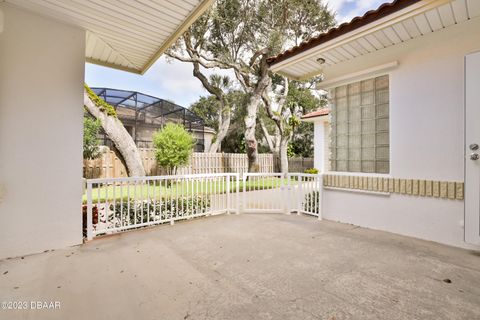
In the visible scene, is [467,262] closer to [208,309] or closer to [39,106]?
[208,309]

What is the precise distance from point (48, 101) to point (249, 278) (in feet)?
10.6

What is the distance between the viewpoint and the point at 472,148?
284 centimetres

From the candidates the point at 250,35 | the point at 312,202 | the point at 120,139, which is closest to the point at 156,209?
the point at 312,202

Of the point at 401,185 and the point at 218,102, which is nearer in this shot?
the point at 401,185

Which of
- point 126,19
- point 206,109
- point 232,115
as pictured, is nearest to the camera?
point 126,19

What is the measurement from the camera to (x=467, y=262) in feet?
8.71

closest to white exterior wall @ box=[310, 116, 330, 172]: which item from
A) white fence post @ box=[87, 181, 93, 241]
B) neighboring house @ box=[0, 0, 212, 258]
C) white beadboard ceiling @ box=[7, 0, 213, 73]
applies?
white beadboard ceiling @ box=[7, 0, 213, 73]

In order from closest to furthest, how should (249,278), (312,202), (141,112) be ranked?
1. (249,278)
2. (312,202)
3. (141,112)

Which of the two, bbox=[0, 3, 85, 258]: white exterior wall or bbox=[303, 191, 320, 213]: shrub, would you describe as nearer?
bbox=[0, 3, 85, 258]: white exterior wall

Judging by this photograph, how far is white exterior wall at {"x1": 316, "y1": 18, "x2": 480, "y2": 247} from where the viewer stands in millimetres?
3094

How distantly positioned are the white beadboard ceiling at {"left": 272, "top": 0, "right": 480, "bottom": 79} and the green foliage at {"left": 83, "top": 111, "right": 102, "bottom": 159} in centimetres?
701

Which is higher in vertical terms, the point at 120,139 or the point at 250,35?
the point at 250,35

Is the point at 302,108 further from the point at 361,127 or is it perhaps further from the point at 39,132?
the point at 39,132

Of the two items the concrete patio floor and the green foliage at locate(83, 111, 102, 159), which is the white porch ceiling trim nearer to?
the concrete patio floor
